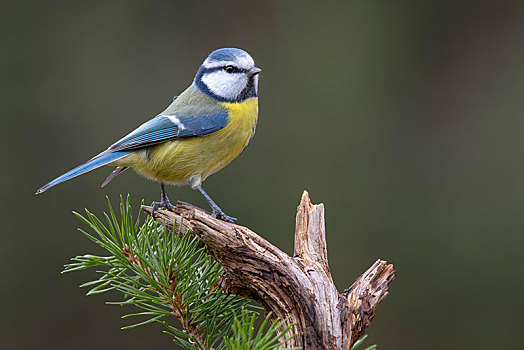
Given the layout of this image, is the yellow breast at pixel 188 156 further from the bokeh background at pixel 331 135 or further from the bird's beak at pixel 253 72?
the bokeh background at pixel 331 135

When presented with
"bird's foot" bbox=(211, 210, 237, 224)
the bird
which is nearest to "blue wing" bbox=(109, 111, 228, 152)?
the bird

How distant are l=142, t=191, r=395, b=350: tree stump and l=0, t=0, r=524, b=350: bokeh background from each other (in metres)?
1.46

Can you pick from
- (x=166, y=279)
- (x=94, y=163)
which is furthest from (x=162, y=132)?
(x=166, y=279)

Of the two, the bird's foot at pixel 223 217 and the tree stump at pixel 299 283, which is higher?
the bird's foot at pixel 223 217

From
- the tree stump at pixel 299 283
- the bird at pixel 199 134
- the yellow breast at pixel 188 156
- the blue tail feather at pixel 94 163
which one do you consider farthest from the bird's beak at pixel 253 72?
the tree stump at pixel 299 283

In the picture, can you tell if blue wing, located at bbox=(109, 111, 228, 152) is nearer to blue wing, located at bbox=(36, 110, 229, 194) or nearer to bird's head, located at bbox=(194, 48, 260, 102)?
blue wing, located at bbox=(36, 110, 229, 194)

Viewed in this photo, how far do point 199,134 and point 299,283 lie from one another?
0.79 m

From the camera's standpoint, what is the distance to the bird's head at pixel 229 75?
207 centimetres

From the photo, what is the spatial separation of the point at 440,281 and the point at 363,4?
1412 millimetres

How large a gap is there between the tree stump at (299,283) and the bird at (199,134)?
1.54 feet

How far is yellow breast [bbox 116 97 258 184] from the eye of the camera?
6.36ft

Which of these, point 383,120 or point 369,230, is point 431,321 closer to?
point 369,230

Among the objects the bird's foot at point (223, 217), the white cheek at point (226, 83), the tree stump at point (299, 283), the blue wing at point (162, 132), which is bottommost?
the tree stump at point (299, 283)

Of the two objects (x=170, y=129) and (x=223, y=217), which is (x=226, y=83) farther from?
(x=223, y=217)
